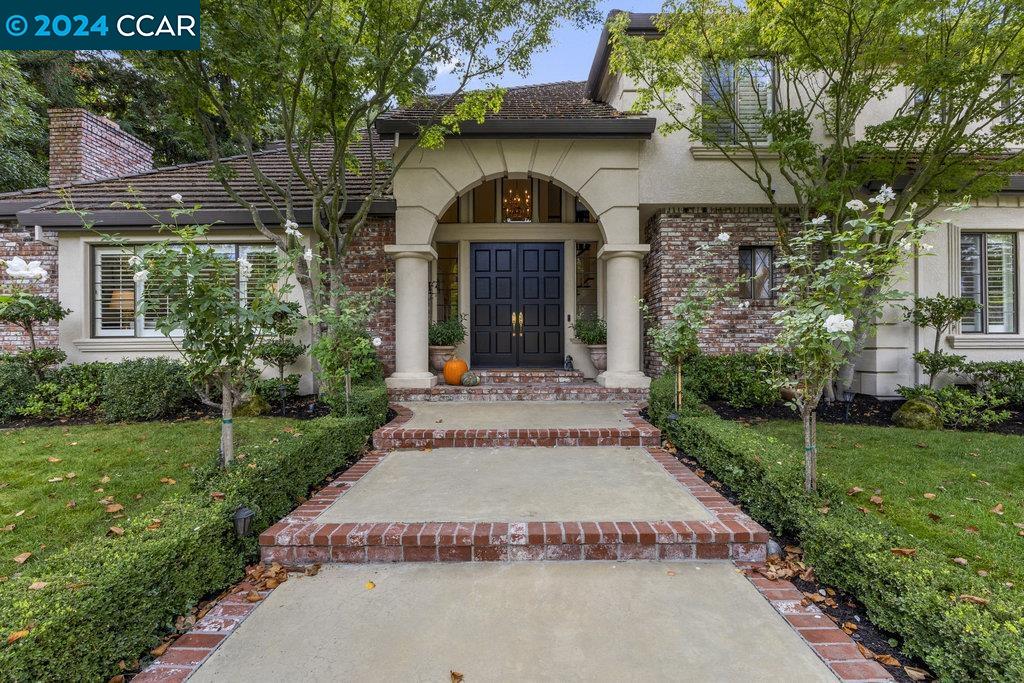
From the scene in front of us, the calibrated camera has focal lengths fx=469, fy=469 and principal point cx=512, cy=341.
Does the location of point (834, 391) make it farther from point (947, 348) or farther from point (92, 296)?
point (92, 296)

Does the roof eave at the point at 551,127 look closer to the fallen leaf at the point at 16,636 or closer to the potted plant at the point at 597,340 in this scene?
the potted plant at the point at 597,340

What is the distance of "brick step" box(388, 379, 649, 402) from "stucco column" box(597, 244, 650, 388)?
9.1 inches

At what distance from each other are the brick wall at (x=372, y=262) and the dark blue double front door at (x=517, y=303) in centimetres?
185

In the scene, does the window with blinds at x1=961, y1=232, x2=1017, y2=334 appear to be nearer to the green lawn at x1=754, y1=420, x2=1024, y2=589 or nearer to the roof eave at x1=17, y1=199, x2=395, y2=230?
the green lawn at x1=754, y1=420, x2=1024, y2=589

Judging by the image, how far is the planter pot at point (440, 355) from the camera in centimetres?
849

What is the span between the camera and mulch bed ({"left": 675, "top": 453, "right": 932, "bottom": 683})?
6.98ft

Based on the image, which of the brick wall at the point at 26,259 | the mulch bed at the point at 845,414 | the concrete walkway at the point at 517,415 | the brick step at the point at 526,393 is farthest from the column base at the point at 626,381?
the brick wall at the point at 26,259

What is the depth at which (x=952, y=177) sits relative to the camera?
21.5ft

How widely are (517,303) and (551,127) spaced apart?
11.0ft

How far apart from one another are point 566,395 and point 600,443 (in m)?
2.09

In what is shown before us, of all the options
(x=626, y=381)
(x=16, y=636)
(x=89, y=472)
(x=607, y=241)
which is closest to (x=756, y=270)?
(x=607, y=241)

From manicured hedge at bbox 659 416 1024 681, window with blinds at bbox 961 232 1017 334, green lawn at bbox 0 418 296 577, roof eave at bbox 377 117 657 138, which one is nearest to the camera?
manicured hedge at bbox 659 416 1024 681

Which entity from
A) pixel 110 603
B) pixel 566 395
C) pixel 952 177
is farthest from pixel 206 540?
pixel 952 177

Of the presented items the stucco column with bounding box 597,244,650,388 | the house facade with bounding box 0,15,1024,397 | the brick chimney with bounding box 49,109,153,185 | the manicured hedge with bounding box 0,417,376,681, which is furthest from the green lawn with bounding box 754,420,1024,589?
the brick chimney with bounding box 49,109,153,185
